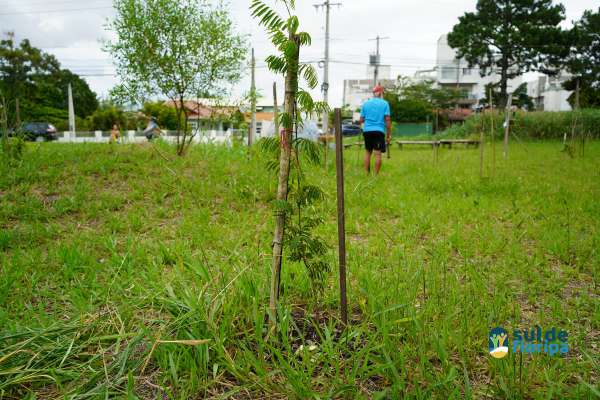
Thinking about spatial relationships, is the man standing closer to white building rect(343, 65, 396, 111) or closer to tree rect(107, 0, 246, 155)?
tree rect(107, 0, 246, 155)

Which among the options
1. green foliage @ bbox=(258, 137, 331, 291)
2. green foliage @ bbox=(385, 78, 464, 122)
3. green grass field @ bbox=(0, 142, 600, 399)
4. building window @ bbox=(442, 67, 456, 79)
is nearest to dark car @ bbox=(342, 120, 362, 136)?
green foliage @ bbox=(385, 78, 464, 122)

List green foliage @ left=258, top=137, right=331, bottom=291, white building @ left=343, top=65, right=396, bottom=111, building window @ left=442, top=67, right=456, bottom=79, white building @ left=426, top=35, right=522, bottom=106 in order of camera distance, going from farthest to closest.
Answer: white building @ left=343, top=65, right=396, bottom=111 → building window @ left=442, top=67, right=456, bottom=79 → white building @ left=426, top=35, right=522, bottom=106 → green foliage @ left=258, top=137, right=331, bottom=291

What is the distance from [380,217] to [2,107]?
17.6 ft

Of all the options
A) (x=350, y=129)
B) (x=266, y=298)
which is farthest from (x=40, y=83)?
(x=266, y=298)

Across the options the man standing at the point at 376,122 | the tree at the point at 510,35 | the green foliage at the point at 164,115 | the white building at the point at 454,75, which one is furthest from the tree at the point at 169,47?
the white building at the point at 454,75

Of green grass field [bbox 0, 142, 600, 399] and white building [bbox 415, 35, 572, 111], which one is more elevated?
white building [bbox 415, 35, 572, 111]

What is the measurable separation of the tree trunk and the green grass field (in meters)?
0.16

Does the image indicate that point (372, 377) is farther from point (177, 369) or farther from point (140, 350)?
point (140, 350)

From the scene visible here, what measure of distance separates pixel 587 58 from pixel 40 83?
142 feet

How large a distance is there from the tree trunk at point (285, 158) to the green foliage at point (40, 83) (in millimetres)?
33184

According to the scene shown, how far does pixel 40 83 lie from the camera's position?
36188 mm

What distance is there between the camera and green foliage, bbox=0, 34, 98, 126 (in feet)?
108

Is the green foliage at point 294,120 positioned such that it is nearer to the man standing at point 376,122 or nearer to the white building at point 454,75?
the man standing at point 376,122

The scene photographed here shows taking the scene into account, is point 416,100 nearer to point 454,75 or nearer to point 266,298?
point 454,75
